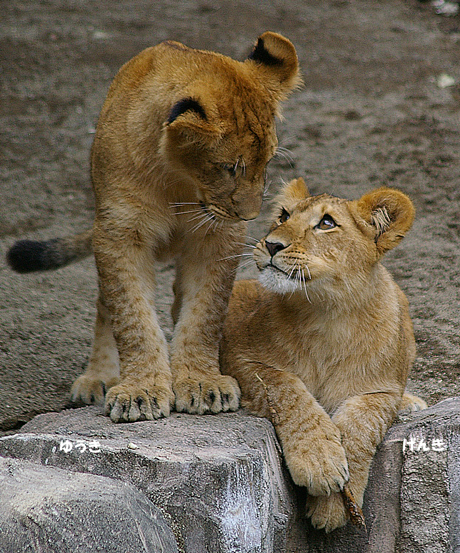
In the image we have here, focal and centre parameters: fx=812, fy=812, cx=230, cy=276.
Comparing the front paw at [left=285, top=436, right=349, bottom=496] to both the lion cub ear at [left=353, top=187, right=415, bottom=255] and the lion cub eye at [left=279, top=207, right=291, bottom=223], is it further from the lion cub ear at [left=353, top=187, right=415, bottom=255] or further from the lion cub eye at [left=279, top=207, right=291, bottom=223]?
the lion cub eye at [left=279, top=207, right=291, bottom=223]

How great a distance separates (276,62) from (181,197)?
39.9 inches

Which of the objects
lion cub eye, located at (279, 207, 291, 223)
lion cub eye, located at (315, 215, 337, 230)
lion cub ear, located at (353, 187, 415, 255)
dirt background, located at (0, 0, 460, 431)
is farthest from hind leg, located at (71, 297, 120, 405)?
lion cub ear, located at (353, 187, 415, 255)

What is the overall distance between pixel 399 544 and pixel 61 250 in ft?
10.7

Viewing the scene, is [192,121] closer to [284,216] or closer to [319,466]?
[284,216]

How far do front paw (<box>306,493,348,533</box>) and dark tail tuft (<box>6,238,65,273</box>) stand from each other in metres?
2.88

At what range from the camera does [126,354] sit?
4.68m

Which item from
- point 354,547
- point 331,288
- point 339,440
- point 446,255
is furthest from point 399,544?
point 446,255

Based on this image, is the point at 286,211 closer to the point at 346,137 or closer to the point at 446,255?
the point at 446,255

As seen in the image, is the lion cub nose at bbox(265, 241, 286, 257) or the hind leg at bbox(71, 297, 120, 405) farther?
the hind leg at bbox(71, 297, 120, 405)

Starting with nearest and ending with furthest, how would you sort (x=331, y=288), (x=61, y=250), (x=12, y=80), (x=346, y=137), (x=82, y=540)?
(x=82, y=540) → (x=331, y=288) → (x=61, y=250) → (x=346, y=137) → (x=12, y=80)

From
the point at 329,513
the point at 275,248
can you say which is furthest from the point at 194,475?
the point at 275,248

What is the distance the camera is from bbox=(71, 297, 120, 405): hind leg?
5.22 metres

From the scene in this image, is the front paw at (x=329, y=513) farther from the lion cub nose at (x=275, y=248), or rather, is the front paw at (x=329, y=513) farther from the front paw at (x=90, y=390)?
the front paw at (x=90, y=390)

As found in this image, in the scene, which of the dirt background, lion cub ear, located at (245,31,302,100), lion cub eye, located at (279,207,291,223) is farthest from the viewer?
the dirt background
